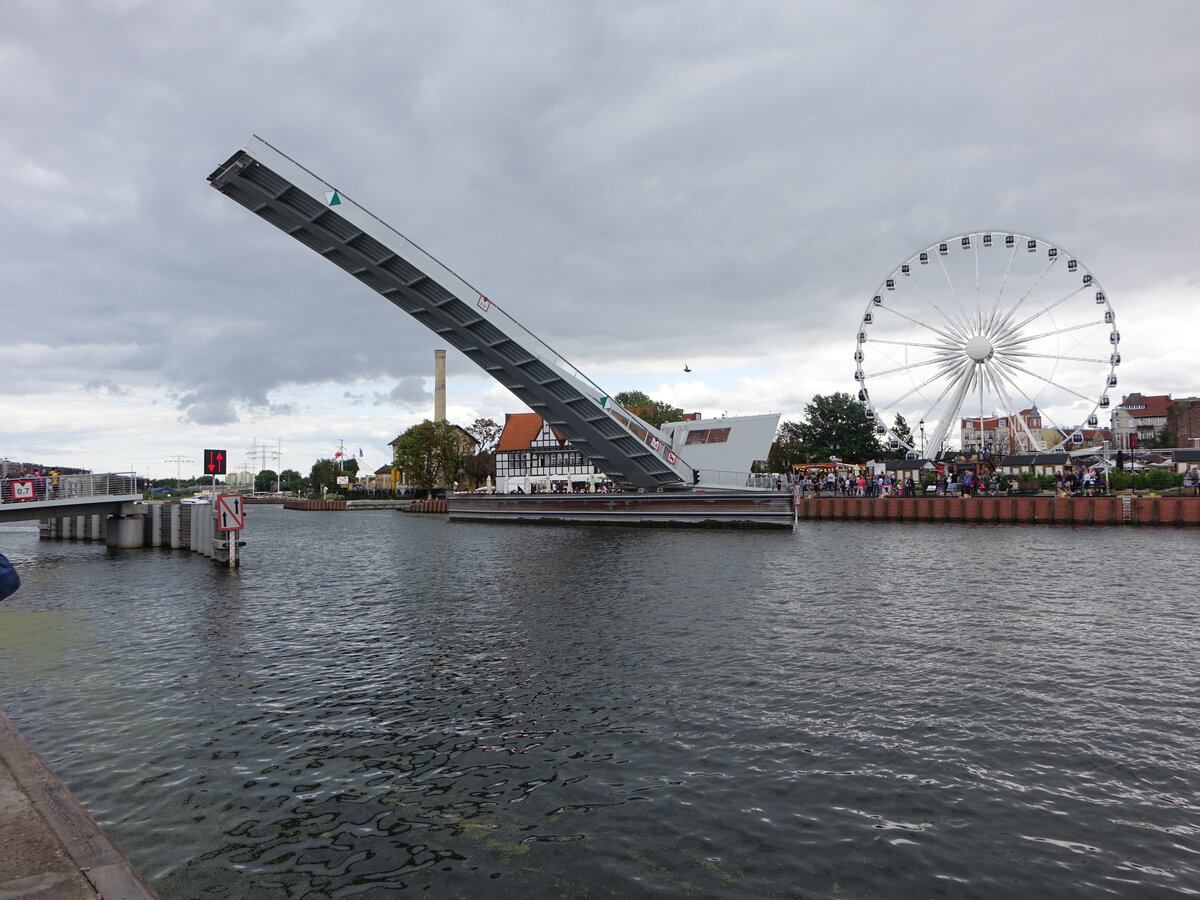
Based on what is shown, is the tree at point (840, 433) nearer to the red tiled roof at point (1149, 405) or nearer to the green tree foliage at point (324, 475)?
Result: the red tiled roof at point (1149, 405)

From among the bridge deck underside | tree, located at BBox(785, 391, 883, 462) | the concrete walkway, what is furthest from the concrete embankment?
tree, located at BBox(785, 391, 883, 462)

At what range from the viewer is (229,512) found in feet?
65.6

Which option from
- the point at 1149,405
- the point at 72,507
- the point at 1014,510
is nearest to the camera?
the point at 72,507

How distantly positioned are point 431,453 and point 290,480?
4884 inches

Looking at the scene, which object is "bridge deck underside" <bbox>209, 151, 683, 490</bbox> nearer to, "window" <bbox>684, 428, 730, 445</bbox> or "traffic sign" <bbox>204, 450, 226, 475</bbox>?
"window" <bbox>684, 428, 730, 445</bbox>

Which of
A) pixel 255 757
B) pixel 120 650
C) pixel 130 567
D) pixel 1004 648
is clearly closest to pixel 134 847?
pixel 255 757

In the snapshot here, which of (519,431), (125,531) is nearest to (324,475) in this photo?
(519,431)

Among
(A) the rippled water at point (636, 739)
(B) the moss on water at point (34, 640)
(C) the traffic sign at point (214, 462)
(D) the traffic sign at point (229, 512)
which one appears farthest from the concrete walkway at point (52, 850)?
(D) the traffic sign at point (229, 512)

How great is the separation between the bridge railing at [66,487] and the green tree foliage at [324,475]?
102686 mm

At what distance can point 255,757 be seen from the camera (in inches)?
234

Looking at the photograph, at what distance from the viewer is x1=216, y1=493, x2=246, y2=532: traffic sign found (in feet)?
64.7

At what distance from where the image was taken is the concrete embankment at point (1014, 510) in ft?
94.1

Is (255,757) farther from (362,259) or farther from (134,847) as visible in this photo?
(362,259)

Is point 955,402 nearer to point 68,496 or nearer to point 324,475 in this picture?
point 68,496
